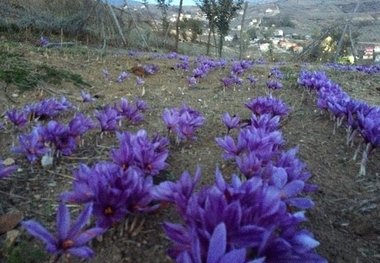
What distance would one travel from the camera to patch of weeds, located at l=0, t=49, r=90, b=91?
4430mm

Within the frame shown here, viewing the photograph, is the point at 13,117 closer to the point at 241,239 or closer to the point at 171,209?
the point at 171,209

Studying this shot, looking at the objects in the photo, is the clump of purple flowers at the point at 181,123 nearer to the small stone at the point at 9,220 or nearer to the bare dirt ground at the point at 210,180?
the bare dirt ground at the point at 210,180

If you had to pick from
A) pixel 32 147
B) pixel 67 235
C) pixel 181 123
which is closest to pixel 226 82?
pixel 181 123

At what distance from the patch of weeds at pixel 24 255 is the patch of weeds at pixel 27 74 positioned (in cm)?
328

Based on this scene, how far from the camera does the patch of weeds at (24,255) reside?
127 cm

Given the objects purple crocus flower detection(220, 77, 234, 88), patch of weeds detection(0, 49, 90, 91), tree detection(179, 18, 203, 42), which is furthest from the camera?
tree detection(179, 18, 203, 42)

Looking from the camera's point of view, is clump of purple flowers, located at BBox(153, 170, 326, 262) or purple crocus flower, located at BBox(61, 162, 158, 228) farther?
purple crocus flower, located at BBox(61, 162, 158, 228)

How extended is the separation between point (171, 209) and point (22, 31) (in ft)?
48.5

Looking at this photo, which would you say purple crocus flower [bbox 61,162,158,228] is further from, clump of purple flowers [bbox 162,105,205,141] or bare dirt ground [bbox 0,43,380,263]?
clump of purple flowers [bbox 162,105,205,141]

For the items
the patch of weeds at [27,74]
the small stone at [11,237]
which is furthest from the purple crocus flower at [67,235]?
the patch of weeds at [27,74]

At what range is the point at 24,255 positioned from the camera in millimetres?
1296

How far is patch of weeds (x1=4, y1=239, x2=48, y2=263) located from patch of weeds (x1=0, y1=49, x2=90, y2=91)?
129 inches

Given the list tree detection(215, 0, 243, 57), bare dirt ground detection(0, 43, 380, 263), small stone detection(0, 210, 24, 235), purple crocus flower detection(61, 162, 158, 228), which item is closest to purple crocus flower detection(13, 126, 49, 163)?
bare dirt ground detection(0, 43, 380, 263)

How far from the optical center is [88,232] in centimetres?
107
